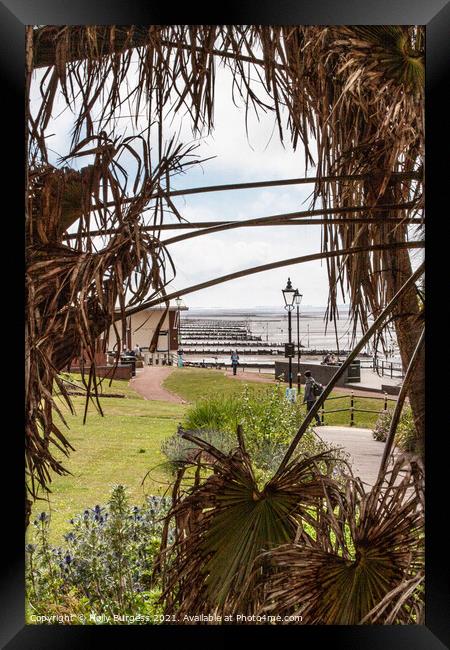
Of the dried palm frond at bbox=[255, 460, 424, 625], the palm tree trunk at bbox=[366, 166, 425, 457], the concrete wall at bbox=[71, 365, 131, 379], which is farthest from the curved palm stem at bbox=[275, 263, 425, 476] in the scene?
the concrete wall at bbox=[71, 365, 131, 379]

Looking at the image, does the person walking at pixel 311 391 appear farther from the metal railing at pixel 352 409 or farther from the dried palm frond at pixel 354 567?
the dried palm frond at pixel 354 567

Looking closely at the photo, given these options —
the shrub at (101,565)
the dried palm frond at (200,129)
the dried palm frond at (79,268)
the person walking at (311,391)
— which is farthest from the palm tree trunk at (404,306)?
the shrub at (101,565)

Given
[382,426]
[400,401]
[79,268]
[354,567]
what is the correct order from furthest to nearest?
[382,426] → [400,401] → [79,268] → [354,567]

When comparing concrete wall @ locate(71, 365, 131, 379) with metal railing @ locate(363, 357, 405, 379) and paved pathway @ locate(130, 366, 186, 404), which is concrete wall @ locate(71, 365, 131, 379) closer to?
paved pathway @ locate(130, 366, 186, 404)

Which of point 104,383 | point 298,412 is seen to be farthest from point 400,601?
point 104,383

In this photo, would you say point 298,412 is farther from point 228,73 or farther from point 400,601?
point 228,73

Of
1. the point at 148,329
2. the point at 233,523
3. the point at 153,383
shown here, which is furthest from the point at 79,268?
the point at 233,523

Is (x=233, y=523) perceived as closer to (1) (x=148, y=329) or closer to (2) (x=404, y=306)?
(1) (x=148, y=329)
